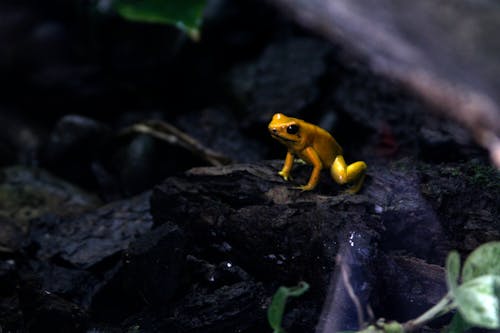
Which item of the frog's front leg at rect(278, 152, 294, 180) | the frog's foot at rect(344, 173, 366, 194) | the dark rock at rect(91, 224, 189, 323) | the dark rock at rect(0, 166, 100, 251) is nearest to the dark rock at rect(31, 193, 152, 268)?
the dark rock at rect(0, 166, 100, 251)

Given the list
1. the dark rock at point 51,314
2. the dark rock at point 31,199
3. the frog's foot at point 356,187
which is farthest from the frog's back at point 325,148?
the dark rock at point 31,199

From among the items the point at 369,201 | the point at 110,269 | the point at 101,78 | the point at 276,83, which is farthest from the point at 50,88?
the point at 369,201

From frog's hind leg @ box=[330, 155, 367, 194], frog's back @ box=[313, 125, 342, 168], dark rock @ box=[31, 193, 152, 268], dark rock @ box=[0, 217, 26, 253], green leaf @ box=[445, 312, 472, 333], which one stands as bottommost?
dark rock @ box=[0, 217, 26, 253]

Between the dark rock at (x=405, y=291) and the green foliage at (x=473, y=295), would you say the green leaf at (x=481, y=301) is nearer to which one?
the green foliage at (x=473, y=295)

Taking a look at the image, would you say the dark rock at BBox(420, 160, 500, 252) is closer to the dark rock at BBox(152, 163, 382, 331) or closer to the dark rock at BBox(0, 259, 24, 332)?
the dark rock at BBox(152, 163, 382, 331)

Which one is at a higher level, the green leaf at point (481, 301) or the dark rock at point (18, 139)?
the green leaf at point (481, 301)

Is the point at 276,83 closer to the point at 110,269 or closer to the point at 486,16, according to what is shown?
the point at 486,16
